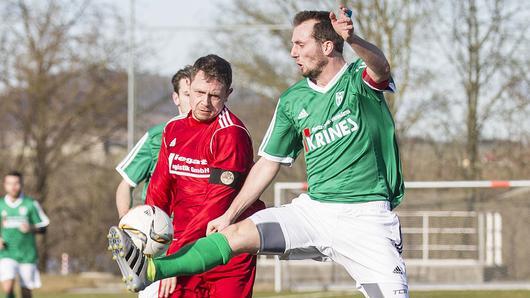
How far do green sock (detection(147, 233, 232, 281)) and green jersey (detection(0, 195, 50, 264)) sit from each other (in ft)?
31.3

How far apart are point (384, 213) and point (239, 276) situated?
3.21ft

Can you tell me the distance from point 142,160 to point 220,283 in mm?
1535

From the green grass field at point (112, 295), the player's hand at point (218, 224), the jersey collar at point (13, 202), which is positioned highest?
the player's hand at point (218, 224)

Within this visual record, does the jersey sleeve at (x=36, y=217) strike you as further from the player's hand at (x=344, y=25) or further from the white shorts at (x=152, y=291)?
the player's hand at (x=344, y=25)

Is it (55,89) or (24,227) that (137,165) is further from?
(55,89)

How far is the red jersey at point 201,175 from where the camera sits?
627 cm

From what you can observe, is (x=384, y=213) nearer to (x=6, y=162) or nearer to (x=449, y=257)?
(x=449, y=257)

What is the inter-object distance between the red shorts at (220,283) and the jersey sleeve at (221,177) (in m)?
0.23

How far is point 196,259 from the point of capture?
548cm

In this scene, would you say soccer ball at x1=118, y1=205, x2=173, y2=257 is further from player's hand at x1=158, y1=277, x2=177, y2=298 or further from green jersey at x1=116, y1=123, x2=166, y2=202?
green jersey at x1=116, y1=123, x2=166, y2=202

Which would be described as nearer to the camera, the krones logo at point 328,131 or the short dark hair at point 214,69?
the krones logo at point 328,131

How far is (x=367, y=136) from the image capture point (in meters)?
5.96

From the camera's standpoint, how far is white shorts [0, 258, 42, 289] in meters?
14.3

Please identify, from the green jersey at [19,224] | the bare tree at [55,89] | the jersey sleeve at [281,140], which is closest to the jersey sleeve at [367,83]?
the jersey sleeve at [281,140]
